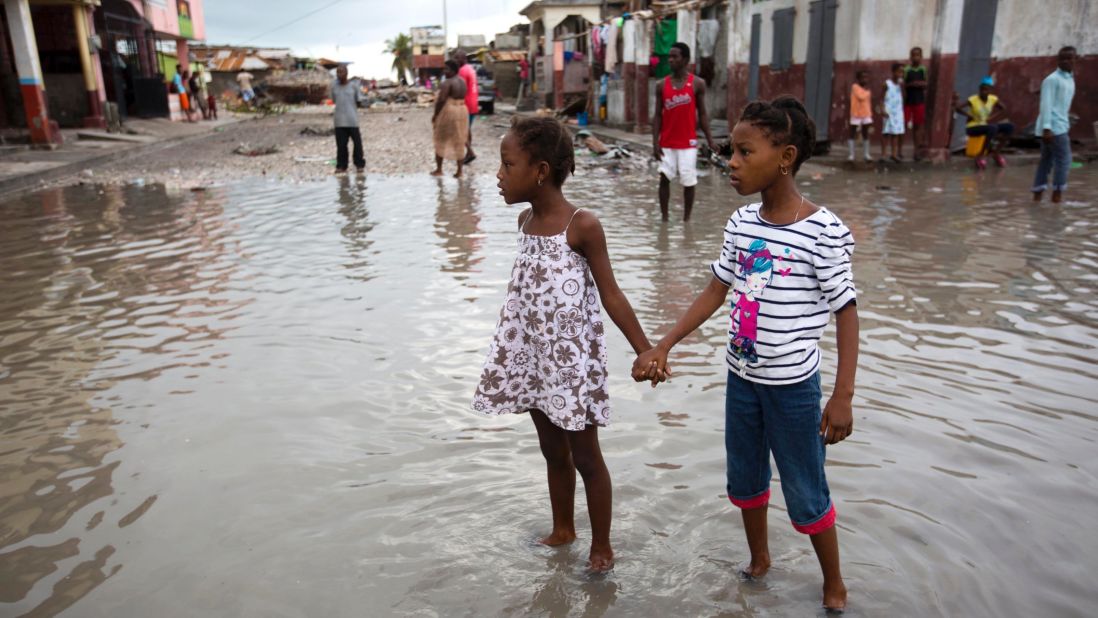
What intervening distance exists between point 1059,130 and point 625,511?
851 cm

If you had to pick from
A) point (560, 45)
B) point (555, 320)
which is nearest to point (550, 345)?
point (555, 320)

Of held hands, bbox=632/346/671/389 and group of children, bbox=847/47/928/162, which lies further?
group of children, bbox=847/47/928/162

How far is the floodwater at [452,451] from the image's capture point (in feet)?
9.18

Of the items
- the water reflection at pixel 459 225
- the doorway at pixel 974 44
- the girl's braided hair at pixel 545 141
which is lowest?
the water reflection at pixel 459 225

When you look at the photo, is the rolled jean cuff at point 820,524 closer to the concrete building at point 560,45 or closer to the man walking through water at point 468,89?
the man walking through water at point 468,89

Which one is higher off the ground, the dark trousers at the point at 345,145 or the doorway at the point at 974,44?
the doorway at the point at 974,44

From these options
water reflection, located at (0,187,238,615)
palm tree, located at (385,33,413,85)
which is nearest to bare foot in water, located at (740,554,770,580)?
water reflection, located at (0,187,238,615)

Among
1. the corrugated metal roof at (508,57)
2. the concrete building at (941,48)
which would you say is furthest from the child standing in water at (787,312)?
the corrugated metal roof at (508,57)

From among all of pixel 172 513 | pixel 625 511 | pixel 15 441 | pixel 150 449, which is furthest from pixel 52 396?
pixel 625 511

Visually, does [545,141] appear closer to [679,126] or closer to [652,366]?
[652,366]

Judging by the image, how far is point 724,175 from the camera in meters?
13.7

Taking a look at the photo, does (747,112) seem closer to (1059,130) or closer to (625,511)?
(625,511)

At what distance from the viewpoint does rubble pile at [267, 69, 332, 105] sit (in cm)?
5138

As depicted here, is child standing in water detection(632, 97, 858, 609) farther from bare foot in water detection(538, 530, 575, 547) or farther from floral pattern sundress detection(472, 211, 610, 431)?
bare foot in water detection(538, 530, 575, 547)
